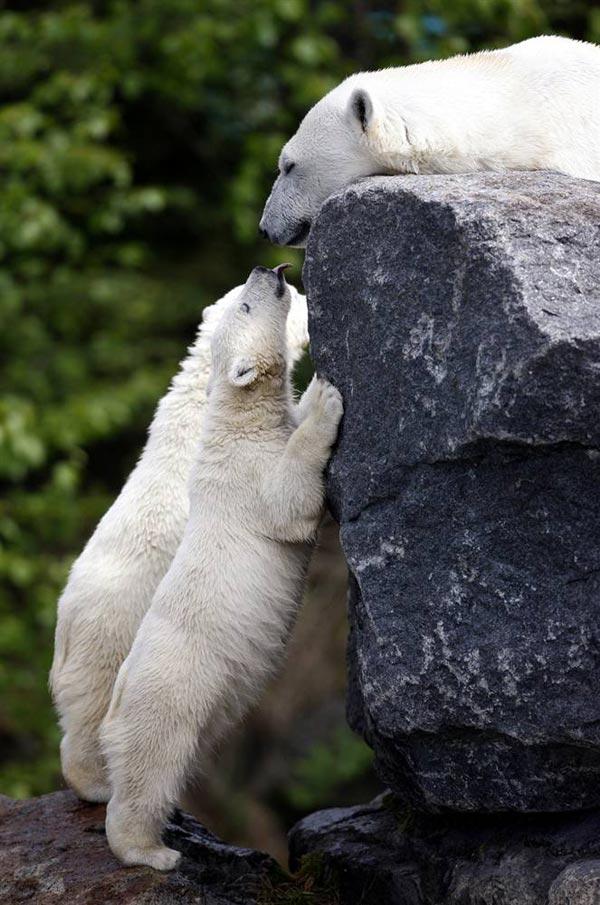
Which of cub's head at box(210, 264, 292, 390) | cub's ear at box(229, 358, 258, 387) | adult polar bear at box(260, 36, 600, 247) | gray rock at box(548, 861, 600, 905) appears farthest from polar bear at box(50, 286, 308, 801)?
gray rock at box(548, 861, 600, 905)

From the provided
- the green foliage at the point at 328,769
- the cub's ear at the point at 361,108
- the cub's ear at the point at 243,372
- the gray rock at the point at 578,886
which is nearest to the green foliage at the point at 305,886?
the gray rock at the point at 578,886

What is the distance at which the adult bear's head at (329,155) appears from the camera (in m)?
4.84

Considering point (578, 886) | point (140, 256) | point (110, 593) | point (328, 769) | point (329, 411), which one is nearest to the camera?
point (578, 886)

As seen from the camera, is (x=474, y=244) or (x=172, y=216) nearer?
(x=474, y=244)

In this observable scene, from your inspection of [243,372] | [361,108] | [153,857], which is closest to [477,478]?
[243,372]

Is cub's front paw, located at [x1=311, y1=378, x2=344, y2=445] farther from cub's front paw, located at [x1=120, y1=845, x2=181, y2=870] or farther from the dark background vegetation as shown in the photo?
the dark background vegetation

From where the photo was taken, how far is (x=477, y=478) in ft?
12.9

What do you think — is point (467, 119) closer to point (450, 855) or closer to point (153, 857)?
point (450, 855)

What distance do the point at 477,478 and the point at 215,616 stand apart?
1179mm

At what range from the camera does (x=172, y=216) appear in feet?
42.0

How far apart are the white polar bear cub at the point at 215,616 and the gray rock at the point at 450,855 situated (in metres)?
0.73

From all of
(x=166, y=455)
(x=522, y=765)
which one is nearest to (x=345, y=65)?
(x=166, y=455)

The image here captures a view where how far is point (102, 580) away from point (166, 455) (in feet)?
1.95

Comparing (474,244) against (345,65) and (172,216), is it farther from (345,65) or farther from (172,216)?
(172,216)
